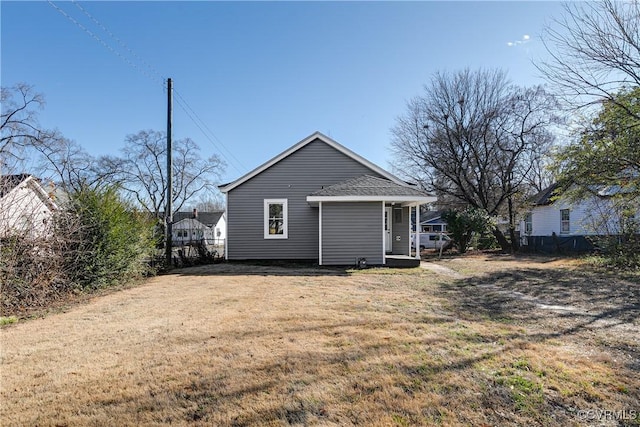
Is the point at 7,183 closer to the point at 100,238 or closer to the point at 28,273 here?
the point at 28,273

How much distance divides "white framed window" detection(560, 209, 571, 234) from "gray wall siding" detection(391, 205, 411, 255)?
45.4ft

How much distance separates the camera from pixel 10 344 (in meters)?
4.36

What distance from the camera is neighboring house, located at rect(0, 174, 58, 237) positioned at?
20.4 feet

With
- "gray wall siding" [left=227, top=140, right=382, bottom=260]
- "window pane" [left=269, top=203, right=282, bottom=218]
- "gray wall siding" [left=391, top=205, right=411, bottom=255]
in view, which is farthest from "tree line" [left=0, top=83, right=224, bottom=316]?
"gray wall siding" [left=391, top=205, right=411, bottom=255]

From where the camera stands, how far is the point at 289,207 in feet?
48.2

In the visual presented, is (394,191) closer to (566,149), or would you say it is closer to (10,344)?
(566,149)

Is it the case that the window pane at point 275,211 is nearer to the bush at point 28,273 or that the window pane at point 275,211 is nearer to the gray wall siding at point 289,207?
the gray wall siding at point 289,207

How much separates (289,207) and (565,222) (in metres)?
18.6

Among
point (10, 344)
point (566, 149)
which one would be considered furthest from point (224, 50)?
point (566, 149)

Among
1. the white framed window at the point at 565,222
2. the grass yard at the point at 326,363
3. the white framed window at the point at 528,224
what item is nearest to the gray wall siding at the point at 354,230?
the grass yard at the point at 326,363

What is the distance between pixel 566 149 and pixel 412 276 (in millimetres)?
7091

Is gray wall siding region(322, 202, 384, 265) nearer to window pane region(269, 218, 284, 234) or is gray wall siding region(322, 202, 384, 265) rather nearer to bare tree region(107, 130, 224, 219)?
window pane region(269, 218, 284, 234)

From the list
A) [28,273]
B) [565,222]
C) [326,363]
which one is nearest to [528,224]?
[565,222]

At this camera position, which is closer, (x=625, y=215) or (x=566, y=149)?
(x=566, y=149)
